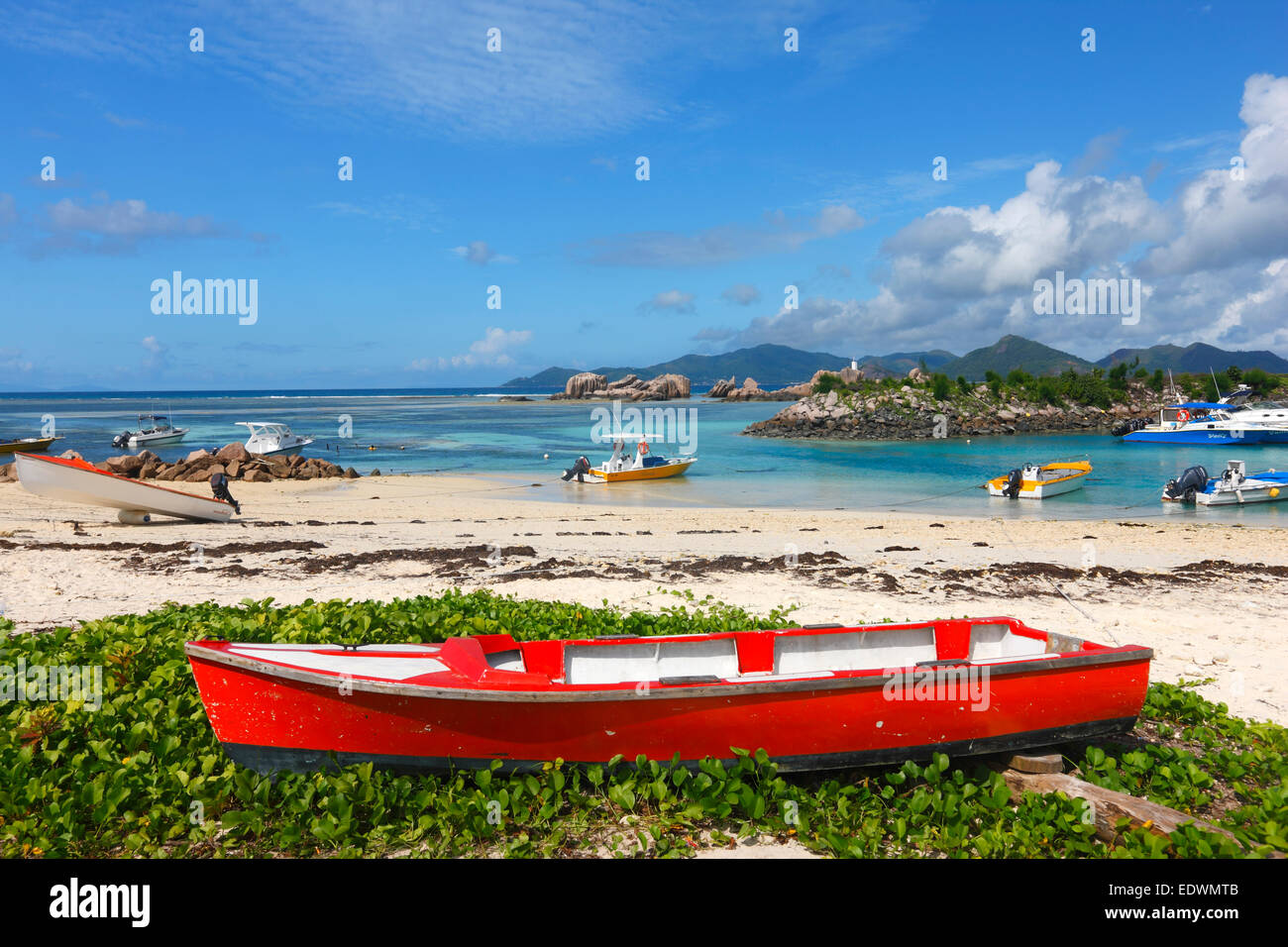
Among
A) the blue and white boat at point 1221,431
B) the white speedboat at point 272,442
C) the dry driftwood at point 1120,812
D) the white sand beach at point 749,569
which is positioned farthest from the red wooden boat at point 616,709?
the blue and white boat at point 1221,431

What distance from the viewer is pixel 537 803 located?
5465mm

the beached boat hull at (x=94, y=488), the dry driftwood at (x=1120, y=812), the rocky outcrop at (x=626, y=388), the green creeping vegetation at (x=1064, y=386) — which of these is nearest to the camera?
the dry driftwood at (x=1120, y=812)

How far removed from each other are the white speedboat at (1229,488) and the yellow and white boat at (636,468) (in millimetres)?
22134

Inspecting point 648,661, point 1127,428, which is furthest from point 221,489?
point 1127,428

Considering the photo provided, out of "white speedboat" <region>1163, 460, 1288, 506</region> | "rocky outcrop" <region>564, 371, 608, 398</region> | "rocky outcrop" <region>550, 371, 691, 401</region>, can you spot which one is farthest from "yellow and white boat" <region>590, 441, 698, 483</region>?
"rocky outcrop" <region>564, 371, 608, 398</region>

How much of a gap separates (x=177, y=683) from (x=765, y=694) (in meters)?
5.48

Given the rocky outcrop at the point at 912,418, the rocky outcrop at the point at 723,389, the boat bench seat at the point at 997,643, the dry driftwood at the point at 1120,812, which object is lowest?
the dry driftwood at the point at 1120,812

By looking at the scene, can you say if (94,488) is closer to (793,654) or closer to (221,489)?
(221,489)

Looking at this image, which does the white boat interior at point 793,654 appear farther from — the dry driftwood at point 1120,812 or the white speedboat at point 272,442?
the white speedboat at point 272,442

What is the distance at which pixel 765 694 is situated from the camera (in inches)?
217

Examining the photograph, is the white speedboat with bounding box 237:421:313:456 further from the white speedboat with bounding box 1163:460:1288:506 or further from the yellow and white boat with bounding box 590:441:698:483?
the white speedboat with bounding box 1163:460:1288:506

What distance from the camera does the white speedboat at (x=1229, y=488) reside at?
2822cm

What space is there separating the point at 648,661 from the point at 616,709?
1575mm

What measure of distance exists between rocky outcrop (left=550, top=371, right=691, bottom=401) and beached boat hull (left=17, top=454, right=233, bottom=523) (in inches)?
5465
